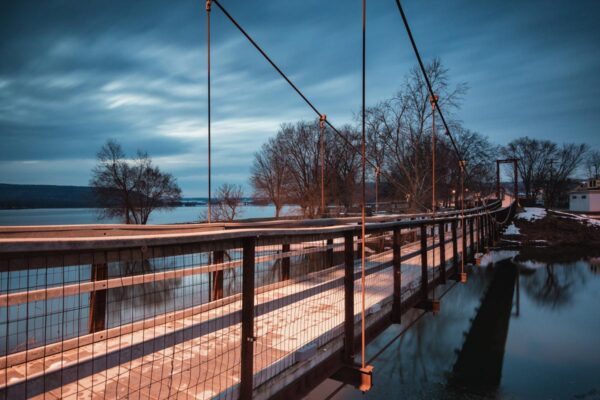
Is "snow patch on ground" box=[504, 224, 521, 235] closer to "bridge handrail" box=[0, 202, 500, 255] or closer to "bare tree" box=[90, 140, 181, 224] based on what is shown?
"bare tree" box=[90, 140, 181, 224]

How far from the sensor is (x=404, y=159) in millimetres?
18594

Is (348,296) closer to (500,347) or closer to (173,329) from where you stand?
(173,329)

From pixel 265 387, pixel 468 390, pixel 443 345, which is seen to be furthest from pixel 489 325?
pixel 265 387

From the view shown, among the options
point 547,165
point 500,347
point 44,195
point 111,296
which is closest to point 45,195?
point 44,195

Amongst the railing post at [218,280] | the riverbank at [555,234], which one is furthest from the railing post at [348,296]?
the riverbank at [555,234]

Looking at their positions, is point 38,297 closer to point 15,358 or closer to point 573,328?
point 15,358

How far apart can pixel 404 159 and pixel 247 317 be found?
711 inches

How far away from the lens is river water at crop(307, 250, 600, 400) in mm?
10617

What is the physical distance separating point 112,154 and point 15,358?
2834 centimetres

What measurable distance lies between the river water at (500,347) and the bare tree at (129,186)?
19509 mm

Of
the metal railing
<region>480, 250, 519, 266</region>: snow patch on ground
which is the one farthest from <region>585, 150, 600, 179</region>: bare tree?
the metal railing

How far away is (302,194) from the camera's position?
94.5ft

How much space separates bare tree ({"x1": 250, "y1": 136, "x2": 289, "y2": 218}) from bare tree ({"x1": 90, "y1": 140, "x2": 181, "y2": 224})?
6784 millimetres

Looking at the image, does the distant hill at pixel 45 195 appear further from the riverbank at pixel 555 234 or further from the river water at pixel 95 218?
the riverbank at pixel 555 234
